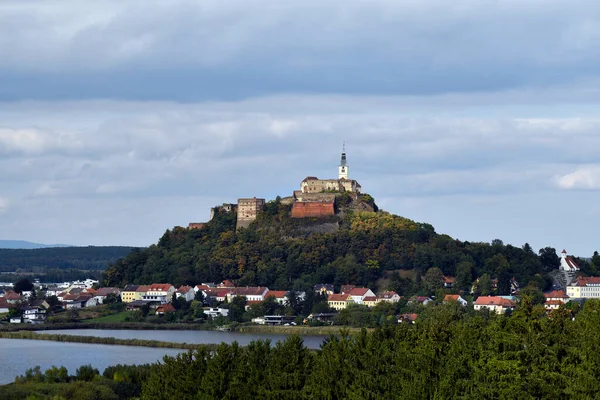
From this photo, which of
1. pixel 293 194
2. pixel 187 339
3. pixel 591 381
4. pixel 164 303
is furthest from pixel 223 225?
pixel 591 381

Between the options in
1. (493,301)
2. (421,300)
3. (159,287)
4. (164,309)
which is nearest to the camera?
(493,301)

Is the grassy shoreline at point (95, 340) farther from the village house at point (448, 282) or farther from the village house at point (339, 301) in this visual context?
the village house at point (448, 282)

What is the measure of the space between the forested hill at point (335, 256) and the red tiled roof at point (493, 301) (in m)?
6.09

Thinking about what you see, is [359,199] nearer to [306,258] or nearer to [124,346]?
[306,258]

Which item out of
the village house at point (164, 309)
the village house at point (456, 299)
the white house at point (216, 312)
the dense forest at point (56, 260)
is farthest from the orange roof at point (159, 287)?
the dense forest at point (56, 260)

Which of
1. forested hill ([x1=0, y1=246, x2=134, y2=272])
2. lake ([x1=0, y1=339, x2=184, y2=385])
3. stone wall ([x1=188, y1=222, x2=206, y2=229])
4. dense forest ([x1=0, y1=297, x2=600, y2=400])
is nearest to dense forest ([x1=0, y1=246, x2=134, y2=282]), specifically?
forested hill ([x1=0, y1=246, x2=134, y2=272])

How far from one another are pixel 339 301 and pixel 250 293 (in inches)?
290

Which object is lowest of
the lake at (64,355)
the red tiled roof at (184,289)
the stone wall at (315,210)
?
the lake at (64,355)

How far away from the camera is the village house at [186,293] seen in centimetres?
7938

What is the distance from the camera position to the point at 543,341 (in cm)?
2656

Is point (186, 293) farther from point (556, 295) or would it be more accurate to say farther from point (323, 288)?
point (556, 295)

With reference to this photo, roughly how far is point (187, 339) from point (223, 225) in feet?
101

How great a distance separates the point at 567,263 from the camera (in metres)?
88.2

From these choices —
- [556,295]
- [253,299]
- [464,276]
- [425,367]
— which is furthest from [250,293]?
[425,367]
